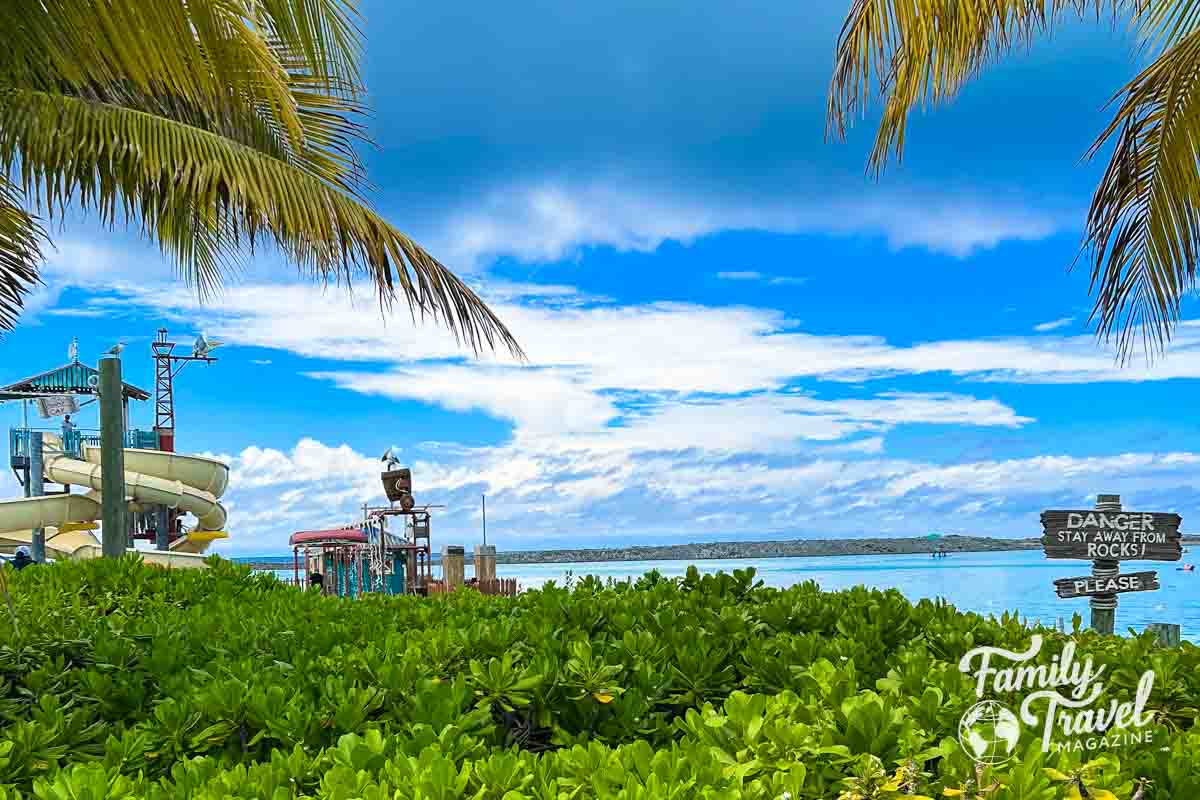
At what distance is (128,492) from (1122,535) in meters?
22.6

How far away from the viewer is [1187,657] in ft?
10.6

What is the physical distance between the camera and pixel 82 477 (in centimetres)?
2519

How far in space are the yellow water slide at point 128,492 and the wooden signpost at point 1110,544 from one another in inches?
795

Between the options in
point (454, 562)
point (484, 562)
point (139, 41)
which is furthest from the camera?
point (484, 562)

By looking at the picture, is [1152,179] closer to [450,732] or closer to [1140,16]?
[1140,16]

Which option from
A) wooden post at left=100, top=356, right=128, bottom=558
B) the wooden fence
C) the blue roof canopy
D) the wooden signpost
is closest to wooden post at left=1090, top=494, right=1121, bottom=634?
the wooden signpost

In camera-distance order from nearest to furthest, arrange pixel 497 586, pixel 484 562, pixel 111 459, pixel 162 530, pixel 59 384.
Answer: pixel 111 459 → pixel 497 586 → pixel 484 562 → pixel 162 530 → pixel 59 384

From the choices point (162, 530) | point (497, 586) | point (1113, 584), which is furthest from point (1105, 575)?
point (162, 530)

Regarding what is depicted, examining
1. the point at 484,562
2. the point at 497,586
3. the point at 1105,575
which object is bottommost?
the point at 497,586

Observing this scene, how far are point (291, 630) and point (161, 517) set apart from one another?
23867mm

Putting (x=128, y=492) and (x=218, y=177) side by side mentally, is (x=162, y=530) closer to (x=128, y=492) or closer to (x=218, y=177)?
(x=128, y=492)

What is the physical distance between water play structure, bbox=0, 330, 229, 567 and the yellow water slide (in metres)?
0.02

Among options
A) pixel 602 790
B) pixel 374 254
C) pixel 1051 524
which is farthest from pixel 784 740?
pixel 1051 524

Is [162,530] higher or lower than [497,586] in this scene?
higher
